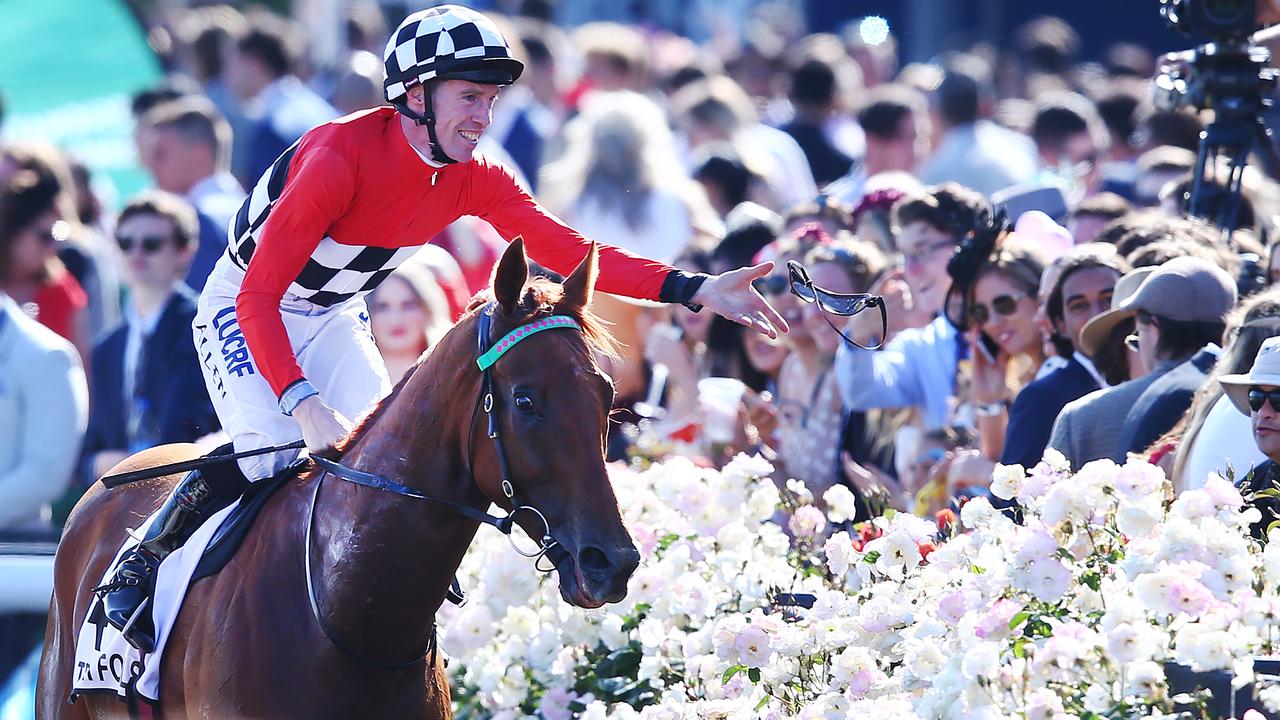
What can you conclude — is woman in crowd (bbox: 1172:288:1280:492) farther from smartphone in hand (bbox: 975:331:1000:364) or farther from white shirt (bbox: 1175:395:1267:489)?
smartphone in hand (bbox: 975:331:1000:364)

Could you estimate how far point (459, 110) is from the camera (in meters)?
4.41

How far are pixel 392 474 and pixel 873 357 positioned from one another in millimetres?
2832

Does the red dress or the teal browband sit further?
Result: the red dress

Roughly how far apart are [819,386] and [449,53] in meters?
2.78

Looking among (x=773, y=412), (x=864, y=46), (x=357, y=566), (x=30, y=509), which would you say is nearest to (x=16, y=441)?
(x=30, y=509)

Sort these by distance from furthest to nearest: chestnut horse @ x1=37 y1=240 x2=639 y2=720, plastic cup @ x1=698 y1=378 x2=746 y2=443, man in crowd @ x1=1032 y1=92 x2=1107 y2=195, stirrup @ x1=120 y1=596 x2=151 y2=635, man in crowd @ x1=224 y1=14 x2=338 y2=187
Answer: man in crowd @ x1=224 y1=14 x2=338 y2=187, man in crowd @ x1=1032 y1=92 x2=1107 y2=195, plastic cup @ x1=698 y1=378 x2=746 y2=443, stirrup @ x1=120 y1=596 x2=151 y2=635, chestnut horse @ x1=37 y1=240 x2=639 y2=720

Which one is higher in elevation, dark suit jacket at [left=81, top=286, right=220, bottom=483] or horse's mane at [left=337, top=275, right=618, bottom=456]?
horse's mane at [left=337, top=275, right=618, bottom=456]

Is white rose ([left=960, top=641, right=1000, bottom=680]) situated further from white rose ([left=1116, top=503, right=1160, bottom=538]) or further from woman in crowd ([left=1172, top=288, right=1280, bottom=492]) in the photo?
woman in crowd ([left=1172, top=288, right=1280, bottom=492])

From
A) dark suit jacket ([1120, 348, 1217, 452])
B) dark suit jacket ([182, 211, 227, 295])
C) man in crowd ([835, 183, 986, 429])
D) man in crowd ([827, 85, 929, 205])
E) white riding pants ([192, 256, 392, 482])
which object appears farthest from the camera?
man in crowd ([827, 85, 929, 205])

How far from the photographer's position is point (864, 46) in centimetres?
1644

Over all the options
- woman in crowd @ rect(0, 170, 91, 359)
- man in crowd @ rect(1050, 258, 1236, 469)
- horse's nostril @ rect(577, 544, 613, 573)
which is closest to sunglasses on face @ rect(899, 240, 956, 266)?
man in crowd @ rect(1050, 258, 1236, 469)

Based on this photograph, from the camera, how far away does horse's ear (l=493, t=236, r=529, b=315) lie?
3.88m

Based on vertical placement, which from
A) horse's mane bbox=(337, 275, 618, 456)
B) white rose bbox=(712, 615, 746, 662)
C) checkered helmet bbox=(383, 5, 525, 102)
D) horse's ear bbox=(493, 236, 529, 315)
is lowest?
white rose bbox=(712, 615, 746, 662)

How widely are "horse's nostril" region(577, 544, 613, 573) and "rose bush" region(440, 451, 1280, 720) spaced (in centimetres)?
57
